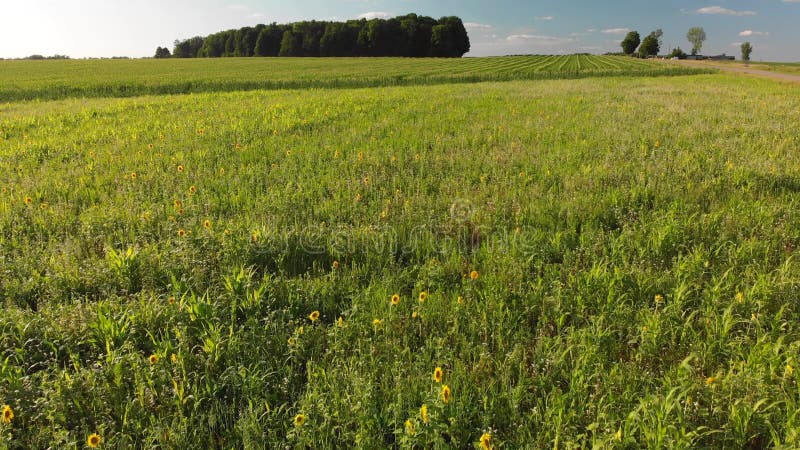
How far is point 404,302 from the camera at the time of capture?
2971 millimetres

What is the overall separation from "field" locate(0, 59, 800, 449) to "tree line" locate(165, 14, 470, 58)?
105 m

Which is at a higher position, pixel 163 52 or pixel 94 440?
pixel 163 52

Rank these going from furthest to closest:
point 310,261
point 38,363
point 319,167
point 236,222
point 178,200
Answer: point 319,167
point 178,200
point 236,222
point 310,261
point 38,363

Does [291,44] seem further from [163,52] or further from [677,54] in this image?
[677,54]

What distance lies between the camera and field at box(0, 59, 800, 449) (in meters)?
2.07

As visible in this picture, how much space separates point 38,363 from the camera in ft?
7.72

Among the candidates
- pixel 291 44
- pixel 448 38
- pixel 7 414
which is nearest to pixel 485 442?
pixel 7 414

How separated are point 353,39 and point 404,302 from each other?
4359 inches

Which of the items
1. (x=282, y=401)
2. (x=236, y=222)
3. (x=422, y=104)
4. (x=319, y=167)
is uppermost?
(x=422, y=104)

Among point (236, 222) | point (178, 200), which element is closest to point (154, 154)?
point (178, 200)

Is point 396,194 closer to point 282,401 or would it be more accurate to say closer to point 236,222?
point 236,222

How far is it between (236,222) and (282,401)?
251 centimetres

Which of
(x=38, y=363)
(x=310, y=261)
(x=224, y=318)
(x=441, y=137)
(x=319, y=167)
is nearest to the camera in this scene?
(x=38, y=363)

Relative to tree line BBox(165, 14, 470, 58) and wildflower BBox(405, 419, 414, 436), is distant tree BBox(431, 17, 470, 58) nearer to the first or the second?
tree line BBox(165, 14, 470, 58)
